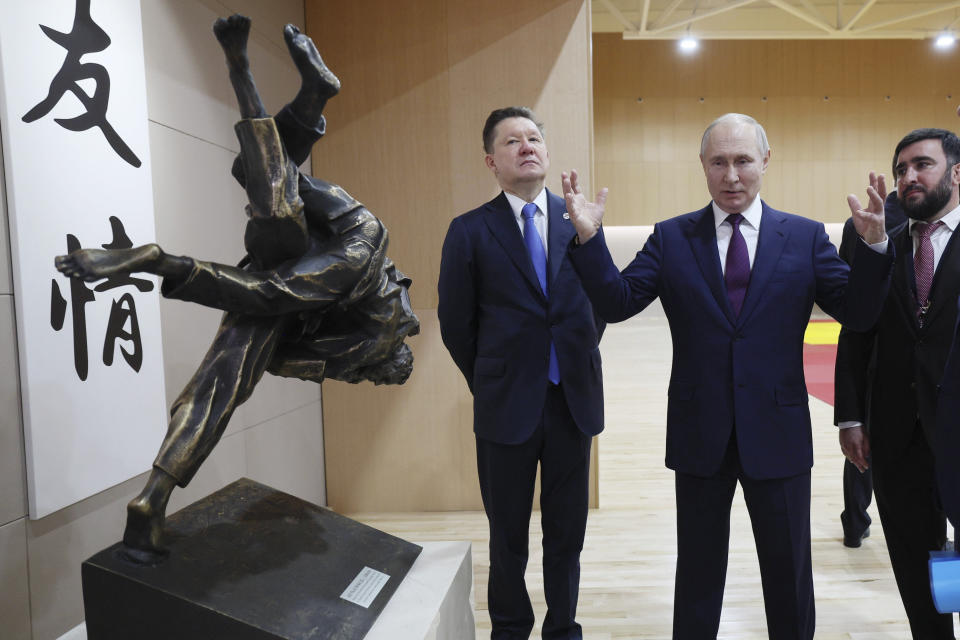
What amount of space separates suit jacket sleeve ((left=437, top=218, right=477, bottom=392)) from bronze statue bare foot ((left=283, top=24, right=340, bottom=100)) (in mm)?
710

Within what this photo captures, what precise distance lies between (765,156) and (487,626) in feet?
6.28

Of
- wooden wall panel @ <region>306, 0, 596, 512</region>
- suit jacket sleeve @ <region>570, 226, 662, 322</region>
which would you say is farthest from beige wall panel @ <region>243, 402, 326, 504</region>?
suit jacket sleeve @ <region>570, 226, 662, 322</region>

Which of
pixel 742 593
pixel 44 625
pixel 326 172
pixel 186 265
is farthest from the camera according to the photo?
pixel 326 172

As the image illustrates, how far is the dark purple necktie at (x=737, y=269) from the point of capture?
177cm

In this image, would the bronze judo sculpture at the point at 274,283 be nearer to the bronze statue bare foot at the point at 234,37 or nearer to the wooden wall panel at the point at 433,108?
the bronze statue bare foot at the point at 234,37

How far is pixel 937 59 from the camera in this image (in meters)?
12.1

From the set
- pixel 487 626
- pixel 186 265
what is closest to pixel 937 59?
pixel 487 626

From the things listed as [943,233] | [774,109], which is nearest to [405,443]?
[943,233]

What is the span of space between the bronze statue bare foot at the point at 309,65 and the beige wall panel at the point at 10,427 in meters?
1.01

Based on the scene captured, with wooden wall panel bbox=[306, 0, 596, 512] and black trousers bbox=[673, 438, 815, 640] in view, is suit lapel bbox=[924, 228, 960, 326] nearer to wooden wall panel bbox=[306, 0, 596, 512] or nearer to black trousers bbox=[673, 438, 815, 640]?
black trousers bbox=[673, 438, 815, 640]

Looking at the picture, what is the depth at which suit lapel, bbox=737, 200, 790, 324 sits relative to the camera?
5.70ft

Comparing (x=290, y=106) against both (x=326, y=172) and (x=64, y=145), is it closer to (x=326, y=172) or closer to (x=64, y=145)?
(x=64, y=145)

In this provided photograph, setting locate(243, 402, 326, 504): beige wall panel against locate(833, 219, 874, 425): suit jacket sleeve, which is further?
locate(243, 402, 326, 504): beige wall panel

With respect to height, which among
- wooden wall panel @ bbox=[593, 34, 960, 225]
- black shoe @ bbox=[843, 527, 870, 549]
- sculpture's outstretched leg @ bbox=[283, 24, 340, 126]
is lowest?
black shoe @ bbox=[843, 527, 870, 549]
